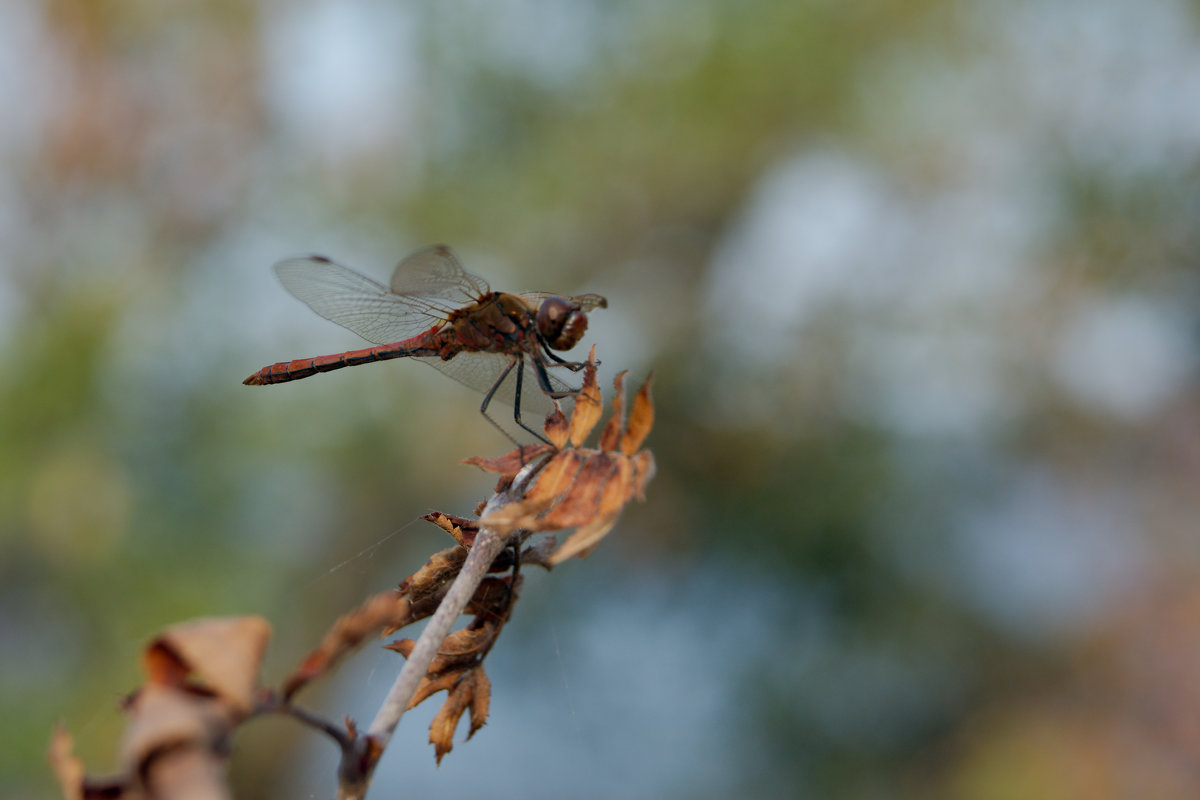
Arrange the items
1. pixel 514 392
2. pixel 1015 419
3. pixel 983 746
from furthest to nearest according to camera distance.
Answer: pixel 1015 419
pixel 983 746
pixel 514 392

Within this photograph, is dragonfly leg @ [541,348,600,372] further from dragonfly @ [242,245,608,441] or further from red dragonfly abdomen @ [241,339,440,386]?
red dragonfly abdomen @ [241,339,440,386]

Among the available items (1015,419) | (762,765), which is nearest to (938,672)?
(762,765)

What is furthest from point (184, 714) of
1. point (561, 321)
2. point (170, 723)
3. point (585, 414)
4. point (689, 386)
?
point (689, 386)

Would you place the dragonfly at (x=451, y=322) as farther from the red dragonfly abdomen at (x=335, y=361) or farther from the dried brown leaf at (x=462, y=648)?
the dried brown leaf at (x=462, y=648)

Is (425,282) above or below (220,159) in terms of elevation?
above

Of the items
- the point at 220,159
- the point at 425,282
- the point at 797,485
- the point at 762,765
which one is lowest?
the point at 762,765

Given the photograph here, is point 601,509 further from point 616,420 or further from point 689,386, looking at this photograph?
point 689,386

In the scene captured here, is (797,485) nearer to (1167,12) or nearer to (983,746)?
(983,746)

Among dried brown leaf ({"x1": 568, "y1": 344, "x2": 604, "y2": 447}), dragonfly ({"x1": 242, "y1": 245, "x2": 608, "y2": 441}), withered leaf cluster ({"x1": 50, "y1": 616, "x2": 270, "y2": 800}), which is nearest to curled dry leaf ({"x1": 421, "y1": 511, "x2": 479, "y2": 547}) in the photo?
dried brown leaf ({"x1": 568, "y1": 344, "x2": 604, "y2": 447})
